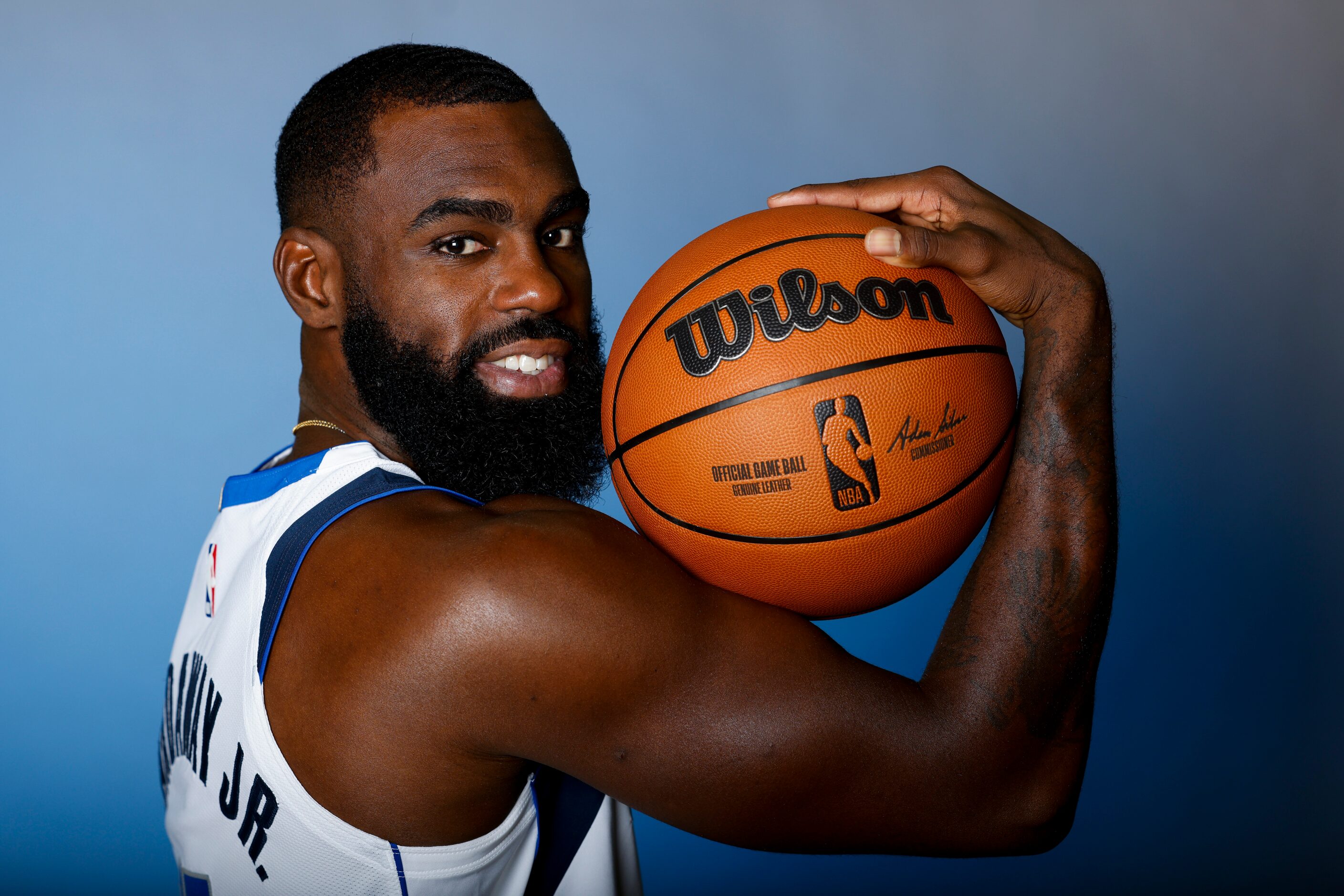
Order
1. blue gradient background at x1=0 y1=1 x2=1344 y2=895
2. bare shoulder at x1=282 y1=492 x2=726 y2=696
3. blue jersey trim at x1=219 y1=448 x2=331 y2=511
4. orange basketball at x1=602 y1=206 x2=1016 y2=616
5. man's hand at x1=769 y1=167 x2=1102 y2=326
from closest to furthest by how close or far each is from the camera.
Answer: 1. bare shoulder at x1=282 y1=492 x2=726 y2=696
2. orange basketball at x1=602 y1=206 x2=1016 y2=616
3. man's hand at x1=769 y1=167 x2=1102 y2=326
4. blue jersey trim at x1=219 y1=448 x2=331 y2=511
5. blue gradient background at x1=0 y1=1 x2=1344 y2=895

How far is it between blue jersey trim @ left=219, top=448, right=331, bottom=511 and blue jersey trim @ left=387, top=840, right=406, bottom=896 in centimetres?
52

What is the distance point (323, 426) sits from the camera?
63.3 inches

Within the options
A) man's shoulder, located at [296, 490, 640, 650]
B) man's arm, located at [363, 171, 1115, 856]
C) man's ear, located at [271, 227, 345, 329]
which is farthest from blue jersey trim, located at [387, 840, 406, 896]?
man's ear, located at [271, 227, 345, 329]

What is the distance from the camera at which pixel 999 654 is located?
4.06 feet

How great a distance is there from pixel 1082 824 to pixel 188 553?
10.8 feet

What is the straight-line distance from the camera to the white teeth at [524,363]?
1.56 m

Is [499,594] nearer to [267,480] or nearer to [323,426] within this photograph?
[267,480]

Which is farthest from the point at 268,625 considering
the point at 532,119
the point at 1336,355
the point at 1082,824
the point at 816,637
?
the point at 1336,355

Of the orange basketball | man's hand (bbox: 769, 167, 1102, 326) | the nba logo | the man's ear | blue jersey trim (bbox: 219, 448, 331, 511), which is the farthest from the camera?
the man's ear

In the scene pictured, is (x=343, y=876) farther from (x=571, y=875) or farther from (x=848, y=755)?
(x=848, y=755)

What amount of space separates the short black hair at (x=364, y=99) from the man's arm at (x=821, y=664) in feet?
2.38

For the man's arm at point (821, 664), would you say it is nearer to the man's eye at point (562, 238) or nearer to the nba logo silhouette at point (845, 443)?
the nba logo silhouette at point (845, 443)

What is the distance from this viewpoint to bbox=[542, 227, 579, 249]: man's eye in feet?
5.42

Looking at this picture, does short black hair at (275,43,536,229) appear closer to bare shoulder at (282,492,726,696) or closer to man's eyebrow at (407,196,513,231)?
man's eyebrow at (407,196,513,231)
